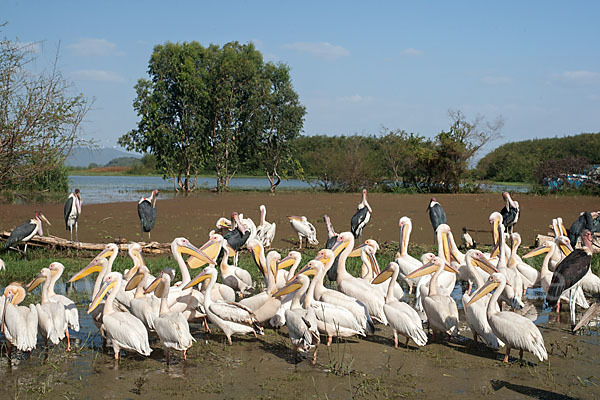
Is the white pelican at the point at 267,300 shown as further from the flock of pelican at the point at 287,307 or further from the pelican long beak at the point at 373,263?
the pelican long beak at the point at 373,263

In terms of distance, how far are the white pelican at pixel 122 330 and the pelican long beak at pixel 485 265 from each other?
4.07 metres

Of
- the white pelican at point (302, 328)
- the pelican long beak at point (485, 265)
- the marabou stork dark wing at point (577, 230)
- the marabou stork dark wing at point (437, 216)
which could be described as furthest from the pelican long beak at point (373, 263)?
the marabou stork dark wing at point (577, 230)

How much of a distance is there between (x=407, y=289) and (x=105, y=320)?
15.9 feet

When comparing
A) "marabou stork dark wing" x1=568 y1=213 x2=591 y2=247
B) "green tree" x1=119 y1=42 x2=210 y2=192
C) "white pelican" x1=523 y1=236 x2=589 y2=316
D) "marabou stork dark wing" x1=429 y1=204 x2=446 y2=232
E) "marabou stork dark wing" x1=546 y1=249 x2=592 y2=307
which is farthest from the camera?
"green tree" x1=119 y1=42 x2=210 y2=192

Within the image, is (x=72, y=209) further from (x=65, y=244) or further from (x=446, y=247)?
(x=446, y=247)

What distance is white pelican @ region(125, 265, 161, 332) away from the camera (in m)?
5.90

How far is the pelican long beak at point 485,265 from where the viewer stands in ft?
23.3

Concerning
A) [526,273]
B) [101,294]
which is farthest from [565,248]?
[101,294]

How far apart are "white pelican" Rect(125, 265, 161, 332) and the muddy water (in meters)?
0.33

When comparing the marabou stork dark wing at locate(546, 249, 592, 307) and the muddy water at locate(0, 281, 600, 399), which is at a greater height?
the marabou stork dark wing at locate(546, 249, 592, 307)

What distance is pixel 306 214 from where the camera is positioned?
65.7 feet

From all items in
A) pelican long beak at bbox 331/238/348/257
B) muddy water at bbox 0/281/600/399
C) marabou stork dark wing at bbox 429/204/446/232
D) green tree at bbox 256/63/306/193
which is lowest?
muddy water at bbox 0/281/600/399

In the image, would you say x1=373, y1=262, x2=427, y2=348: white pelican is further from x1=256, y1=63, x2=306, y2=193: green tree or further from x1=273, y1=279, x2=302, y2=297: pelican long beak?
x1=256, y1=63, x2=306, y2=193: green tree

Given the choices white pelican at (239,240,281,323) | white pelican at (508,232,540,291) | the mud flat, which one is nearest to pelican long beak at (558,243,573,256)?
white pelican at (508,232,540,291)
